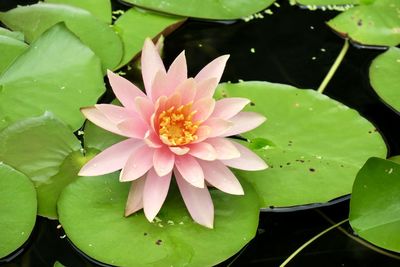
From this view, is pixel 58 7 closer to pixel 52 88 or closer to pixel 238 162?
pixel 52 88

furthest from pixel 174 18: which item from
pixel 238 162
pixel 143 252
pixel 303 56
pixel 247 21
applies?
pixel 143 252

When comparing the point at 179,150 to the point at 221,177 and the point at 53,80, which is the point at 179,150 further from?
the point at 53,80

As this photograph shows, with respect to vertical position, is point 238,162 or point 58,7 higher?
point 58,7

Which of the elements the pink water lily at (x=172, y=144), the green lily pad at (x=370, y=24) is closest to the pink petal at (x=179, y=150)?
the pink water lily at (x=172, y=144)

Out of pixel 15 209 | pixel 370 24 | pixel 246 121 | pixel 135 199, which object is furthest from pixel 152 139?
pixel 370 24

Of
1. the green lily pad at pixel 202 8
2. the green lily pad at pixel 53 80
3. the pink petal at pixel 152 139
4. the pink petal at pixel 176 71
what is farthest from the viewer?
the green lily pad at pixel 202 8

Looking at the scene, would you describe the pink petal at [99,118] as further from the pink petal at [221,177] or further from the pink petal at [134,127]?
the pink petal at [221,177]
